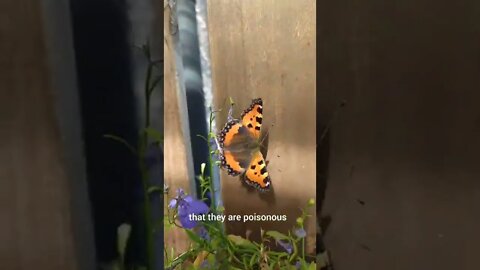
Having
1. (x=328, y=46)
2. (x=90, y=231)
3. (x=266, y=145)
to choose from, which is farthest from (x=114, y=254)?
(x=328, y=46)

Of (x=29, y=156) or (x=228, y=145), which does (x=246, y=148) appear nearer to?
(x=228, y=145)

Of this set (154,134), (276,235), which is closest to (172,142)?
(154,134)

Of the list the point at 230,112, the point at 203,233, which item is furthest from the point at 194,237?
the point at 230,112

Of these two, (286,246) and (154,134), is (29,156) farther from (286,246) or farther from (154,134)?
(286,246)

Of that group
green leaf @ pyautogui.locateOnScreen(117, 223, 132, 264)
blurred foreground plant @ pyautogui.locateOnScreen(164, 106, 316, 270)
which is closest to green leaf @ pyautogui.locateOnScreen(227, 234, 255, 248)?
blurred foreground plant @ pyautogui.locateOnScreen(164, 106, 316, 270)

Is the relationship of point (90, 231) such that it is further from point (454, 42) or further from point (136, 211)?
point (454, 42)

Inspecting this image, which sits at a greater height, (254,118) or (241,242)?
(254,118)

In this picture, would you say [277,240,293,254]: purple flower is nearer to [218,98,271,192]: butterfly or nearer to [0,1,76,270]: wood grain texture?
[218,98,271,192]: butterfly
